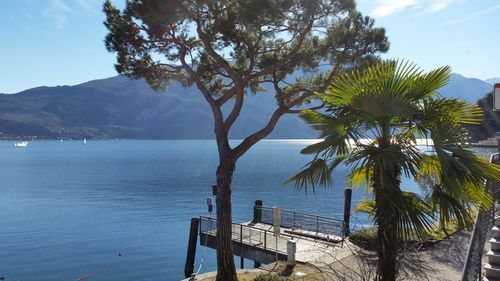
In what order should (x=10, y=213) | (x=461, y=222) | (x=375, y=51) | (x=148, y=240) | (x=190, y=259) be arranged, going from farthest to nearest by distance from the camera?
(x=10, y=213), (x=148, y=240), (x=190, y=259), (x=375, y=51), (x=461, y=222)

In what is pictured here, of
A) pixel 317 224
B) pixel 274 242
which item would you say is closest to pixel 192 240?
pixel 274 242

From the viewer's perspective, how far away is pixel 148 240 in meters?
42.5

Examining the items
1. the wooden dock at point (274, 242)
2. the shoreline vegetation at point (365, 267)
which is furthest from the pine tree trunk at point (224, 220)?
the wooden dock at point (274, 242)

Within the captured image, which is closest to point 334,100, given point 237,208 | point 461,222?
point 461,222

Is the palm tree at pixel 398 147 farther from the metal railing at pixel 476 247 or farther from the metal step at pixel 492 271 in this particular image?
the metal step at pixel 492 271

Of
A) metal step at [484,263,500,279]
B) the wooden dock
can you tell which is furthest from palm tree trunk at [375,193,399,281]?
the wooden dock

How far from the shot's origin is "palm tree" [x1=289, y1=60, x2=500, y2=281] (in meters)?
6.40

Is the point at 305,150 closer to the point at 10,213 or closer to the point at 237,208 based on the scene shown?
the point at 237,208

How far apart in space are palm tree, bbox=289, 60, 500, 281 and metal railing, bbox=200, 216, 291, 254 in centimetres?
1102

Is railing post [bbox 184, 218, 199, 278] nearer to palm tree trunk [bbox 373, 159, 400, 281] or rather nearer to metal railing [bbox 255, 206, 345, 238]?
metal railing [bbox 255, 206, 345, 238]

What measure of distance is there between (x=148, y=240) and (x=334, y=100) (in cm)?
3825

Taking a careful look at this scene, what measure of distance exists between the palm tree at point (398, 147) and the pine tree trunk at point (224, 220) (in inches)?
239

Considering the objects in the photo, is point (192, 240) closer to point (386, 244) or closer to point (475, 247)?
point (386, 244)

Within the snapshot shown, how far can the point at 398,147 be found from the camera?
6797mm
